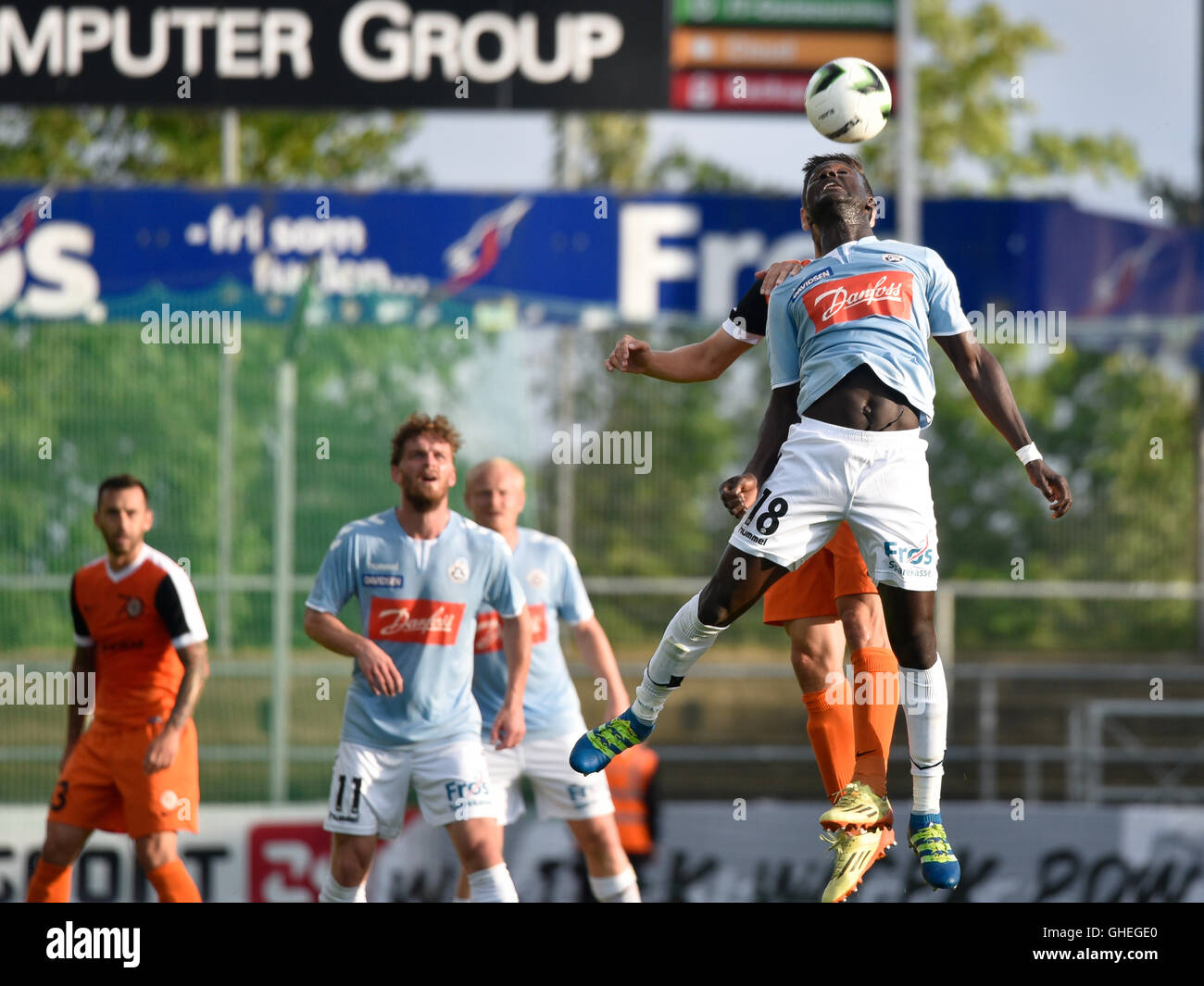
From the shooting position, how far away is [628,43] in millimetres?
13844

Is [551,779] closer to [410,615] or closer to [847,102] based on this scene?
[410,615]

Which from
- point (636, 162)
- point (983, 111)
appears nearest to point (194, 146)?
point (636, 162)

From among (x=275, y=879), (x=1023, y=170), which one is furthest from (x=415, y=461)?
(x=1023, y=170)

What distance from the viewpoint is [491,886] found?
6.92 m

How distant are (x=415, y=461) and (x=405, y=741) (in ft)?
4.03

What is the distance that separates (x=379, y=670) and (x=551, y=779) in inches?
61.1

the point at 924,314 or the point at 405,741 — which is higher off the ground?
the point at 924,314

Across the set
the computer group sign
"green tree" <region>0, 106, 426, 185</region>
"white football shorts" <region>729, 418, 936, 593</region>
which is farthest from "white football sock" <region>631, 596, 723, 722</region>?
"green tree" <region>0, 106, 426, 185</region>

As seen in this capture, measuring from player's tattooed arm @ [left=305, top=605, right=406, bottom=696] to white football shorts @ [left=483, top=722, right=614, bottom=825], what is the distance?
122cm

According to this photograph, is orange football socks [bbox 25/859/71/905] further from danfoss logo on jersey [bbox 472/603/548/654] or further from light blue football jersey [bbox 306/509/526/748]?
danfoss logo on jersey [bbox 472/603/548/654]
